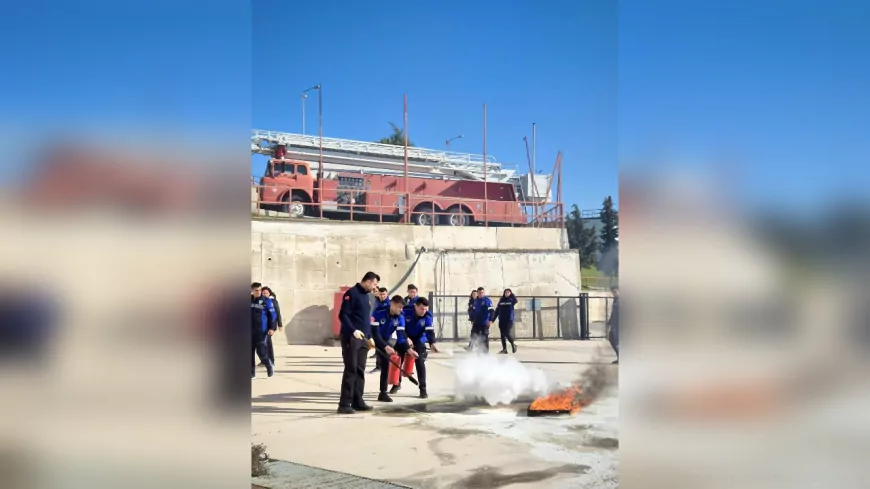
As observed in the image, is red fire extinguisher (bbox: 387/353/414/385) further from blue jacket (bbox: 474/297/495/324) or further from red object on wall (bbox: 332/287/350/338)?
red object on wall (bbox: 332/287/350/338)

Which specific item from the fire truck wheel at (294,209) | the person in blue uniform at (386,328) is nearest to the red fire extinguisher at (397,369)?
the person in blue uniform at (386,328)

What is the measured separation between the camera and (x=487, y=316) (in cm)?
687

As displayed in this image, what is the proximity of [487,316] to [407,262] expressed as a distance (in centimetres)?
155

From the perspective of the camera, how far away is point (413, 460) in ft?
12.1

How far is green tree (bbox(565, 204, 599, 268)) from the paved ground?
429mm

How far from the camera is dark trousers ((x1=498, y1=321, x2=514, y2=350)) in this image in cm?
710

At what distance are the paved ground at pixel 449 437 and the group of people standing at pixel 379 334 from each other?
0.20 metres

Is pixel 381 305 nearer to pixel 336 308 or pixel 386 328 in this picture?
pixel 386 328

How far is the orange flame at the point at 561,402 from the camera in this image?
434 cm

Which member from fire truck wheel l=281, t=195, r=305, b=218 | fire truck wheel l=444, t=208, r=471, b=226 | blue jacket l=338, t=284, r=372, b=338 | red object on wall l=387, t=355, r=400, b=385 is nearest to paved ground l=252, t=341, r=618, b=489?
red object on wall l=387, t=355, r=400, b=385
